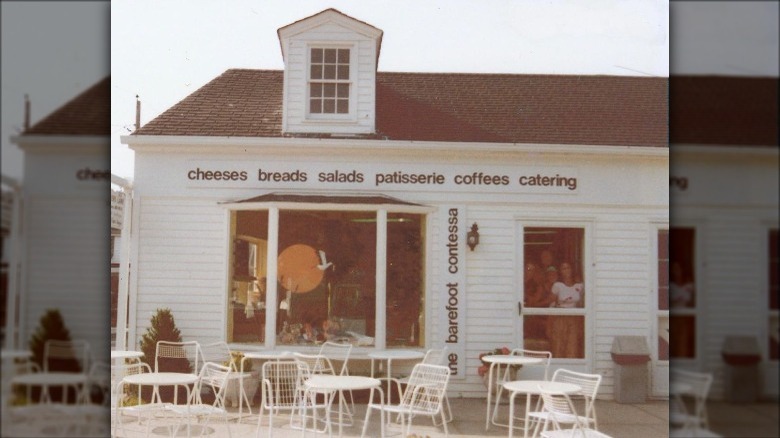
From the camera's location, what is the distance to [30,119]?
5.51 m

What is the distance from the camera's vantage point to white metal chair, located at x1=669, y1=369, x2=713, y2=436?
579 centimetres

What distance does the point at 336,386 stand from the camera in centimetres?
571

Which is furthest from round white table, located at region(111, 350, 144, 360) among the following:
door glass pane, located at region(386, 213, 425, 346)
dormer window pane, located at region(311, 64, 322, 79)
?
dormer window pane, located at region(311, 64, 322, 79)

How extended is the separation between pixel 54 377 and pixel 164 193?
4.10ft

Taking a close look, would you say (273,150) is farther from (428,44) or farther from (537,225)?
(537,225)

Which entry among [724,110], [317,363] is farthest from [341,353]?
[724,110]

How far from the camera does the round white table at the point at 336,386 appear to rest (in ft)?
18.8

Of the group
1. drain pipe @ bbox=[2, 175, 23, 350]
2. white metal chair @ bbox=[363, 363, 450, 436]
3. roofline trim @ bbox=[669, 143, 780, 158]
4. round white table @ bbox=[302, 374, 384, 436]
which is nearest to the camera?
drain pipe @ bbox=[2, 175, 23, 350]

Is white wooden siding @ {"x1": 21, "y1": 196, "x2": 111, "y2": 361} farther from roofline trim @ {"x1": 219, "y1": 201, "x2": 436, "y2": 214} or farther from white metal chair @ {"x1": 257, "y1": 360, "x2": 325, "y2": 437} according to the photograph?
white metal chair @ {"x1": 257, "y1": 360, "x2": 325, "y2": 437}

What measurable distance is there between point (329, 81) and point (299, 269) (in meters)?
1.15

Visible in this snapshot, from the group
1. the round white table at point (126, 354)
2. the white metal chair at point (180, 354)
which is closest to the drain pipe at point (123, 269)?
the round white table at point (126, 354)

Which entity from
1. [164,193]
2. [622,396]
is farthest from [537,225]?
[164,193]

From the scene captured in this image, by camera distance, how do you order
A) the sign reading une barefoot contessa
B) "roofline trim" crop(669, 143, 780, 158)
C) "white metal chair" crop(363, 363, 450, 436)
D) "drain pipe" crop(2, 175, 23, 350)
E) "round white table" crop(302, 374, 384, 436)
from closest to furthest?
"drain pipe" crop(2, 175, 23, 350)
"roofline trim" crop(669, 143, 780, 158)
"round white table" crop(302, 374, 384, 436)
"white metal chair" crop(363, 363, 450, 436)
the sign reading une barefoot contessa

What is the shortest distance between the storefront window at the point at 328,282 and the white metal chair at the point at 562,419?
871mm
